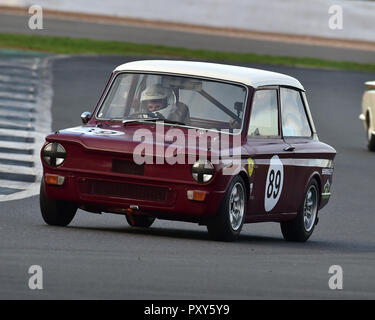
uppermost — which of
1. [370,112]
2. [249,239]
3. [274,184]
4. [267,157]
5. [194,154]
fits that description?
[194,154]

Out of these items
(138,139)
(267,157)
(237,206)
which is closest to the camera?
(138,139)

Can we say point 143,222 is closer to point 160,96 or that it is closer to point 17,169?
point 160,96

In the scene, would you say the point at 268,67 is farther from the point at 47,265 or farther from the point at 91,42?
the point at 47,265

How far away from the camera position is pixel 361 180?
19219 millimetres

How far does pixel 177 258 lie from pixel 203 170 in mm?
1078

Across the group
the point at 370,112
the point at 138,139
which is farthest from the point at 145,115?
the point at 370,112

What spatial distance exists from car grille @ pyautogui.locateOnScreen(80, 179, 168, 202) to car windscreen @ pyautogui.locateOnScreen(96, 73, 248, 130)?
1.01 meters

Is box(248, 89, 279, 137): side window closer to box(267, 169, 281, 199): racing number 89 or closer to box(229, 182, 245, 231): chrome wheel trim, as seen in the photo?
box(267, 169, 281, 199): racing number 89

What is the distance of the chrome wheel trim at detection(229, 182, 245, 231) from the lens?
11.0 m

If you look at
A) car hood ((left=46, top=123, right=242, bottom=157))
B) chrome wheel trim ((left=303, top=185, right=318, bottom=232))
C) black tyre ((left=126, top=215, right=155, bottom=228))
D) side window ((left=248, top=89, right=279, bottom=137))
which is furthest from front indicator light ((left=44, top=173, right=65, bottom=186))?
chrome wheel trim ((left=303, top=185, right=318, bottom=232))

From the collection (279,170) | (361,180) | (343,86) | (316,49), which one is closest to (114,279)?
(279,170)

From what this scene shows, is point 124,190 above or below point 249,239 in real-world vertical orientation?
above

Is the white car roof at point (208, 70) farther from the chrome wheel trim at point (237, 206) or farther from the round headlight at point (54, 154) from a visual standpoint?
the round headlight at point (54, 154)

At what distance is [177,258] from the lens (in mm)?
9758
